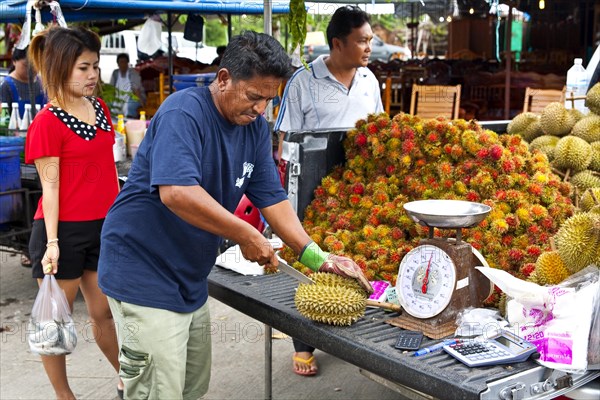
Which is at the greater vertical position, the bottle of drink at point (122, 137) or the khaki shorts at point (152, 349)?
the bottle of drink at point (122, 137)

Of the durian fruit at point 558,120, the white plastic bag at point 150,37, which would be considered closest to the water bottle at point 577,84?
the durian fruit at point 558,120

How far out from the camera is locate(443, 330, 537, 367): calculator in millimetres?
1912

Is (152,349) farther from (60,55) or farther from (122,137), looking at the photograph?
(122,137)

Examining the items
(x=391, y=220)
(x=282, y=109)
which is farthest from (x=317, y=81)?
(x=391, y=220)

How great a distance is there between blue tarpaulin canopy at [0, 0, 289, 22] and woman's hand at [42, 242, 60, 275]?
2.99m

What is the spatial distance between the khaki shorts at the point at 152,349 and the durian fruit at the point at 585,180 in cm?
198

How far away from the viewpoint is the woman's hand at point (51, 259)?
124 inches

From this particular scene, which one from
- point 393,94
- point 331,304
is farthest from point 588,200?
point 393,94

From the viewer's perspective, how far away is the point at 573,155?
330 centimetres

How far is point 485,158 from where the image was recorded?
2.87 metres

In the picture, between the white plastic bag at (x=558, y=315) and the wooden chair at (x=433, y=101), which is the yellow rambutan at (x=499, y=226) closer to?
the white plastic bag at (x=558, y=315)

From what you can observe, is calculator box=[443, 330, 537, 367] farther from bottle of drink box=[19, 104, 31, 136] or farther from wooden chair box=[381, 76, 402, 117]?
wooden chair box=[381, 76, 402, 117]

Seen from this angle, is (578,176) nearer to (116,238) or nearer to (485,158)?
(485,158)

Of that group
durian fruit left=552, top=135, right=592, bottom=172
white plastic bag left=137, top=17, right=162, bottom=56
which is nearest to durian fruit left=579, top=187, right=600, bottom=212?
durian fruit left=552, top=135, right=592, bottom=172
